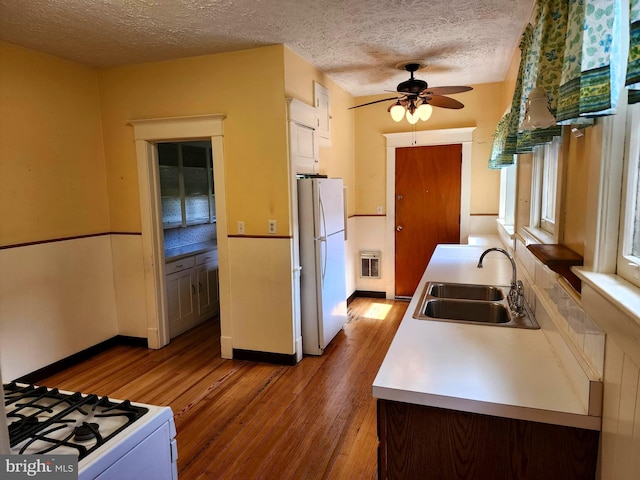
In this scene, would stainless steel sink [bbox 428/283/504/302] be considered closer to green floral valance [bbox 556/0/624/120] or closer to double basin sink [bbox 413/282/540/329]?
double basin sink [bbox 413/282/540/329]

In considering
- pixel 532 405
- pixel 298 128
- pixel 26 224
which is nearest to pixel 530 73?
pixel 532 405

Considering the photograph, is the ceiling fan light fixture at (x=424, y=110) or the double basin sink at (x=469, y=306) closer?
the double basin sink at (x=469, y=306)

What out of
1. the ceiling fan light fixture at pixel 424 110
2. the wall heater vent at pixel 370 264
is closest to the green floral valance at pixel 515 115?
the ceiling fan light fixture at pixel 424 110

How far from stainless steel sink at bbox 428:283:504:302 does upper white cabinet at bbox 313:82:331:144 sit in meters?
2.02

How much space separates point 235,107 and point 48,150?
5.06 feet

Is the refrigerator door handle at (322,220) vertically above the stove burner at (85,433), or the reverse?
the refrigerator door handle at (322,220)

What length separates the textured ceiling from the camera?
2531 millimetres

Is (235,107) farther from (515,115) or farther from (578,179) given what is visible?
(578,179)

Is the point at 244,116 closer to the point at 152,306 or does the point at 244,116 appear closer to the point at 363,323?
the point at 152,306

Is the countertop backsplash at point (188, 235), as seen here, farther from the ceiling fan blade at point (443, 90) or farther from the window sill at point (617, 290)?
the window sill at point (617, 290)

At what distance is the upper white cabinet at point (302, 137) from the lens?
338 centimetres

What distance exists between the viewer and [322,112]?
4082 millimetres

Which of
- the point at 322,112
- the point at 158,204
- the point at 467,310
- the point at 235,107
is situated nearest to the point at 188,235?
the point at 158,204

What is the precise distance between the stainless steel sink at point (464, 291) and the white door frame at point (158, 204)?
1.83m
